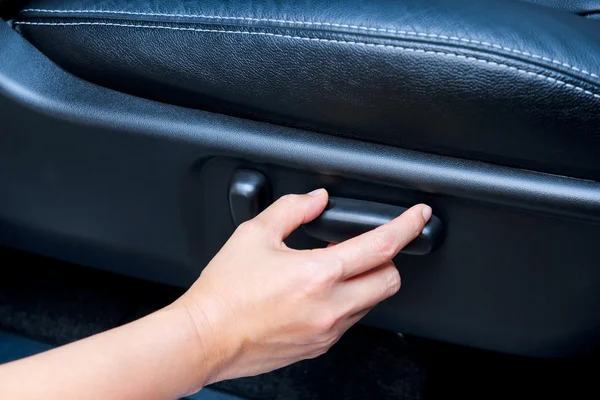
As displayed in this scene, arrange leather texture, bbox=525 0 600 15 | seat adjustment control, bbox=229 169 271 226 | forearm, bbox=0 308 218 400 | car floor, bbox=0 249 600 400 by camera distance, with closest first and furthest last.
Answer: forearm, bbox=0 308 218 400 → seat adjustment control, bbox=229 169 271 226 → leather texture, bbox=525 0 600 15 → car floor, bbox=0 249 600 400

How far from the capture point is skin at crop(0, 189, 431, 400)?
0.60 m

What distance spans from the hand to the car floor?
274 millimetres

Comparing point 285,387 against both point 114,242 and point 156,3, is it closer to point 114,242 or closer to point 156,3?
point 114,242

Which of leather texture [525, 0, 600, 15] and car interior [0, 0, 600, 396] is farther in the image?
leather texture [525, 0, 600, 15]

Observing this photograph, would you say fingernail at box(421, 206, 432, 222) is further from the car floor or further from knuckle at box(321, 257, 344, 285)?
the car floor

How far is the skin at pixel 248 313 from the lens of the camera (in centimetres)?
60

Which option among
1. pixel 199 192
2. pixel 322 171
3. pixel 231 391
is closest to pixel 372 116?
pixel 322 171

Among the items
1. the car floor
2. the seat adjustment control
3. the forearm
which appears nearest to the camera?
the forearm

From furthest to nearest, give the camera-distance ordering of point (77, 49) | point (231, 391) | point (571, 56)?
point (231, 391)
point (77, 49)
point (571, 56)

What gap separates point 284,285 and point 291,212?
0.07 meters

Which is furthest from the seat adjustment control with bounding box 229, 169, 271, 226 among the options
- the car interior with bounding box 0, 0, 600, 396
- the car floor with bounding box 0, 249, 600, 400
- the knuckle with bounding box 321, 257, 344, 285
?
the car floor with bounding box 0, 249, 600, 400

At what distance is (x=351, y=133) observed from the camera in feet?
2.12

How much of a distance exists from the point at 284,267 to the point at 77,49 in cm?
28

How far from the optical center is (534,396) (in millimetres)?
919
